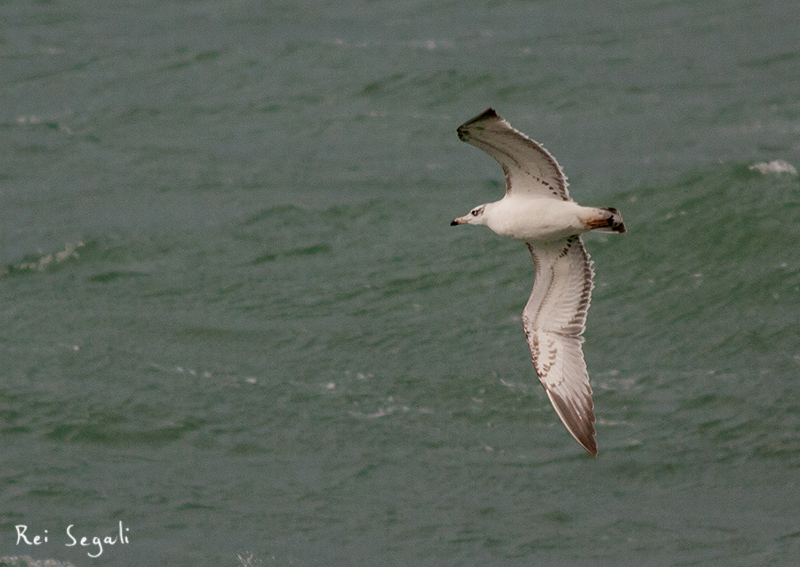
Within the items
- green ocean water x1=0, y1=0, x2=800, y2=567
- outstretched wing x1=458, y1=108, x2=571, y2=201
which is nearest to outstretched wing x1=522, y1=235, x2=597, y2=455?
outstretched wing x1=458, y1=108, x2=571, y2=201

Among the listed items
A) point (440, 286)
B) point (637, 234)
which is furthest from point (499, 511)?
point (637, 234)

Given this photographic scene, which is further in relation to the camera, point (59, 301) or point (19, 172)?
point (19, 172)

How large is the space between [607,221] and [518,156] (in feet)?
3.44

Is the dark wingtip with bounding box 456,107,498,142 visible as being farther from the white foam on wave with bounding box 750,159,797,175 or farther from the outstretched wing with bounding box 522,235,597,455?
the white foam on wave with bounding box 750,159,797,175

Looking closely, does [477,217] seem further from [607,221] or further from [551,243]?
[607,221]

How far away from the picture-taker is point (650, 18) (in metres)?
29.0

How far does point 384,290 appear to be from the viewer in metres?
21.0

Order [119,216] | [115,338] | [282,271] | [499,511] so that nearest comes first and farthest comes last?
[499,511] < [115,338] < [282,271] < [119,216]

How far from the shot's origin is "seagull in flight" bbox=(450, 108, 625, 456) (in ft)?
39.5

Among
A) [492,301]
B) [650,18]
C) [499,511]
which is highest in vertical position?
[650,18]

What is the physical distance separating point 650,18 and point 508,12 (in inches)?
129

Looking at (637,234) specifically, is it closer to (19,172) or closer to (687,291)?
(687,291)

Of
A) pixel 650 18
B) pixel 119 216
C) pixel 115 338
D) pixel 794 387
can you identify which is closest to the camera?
pixel 794 387

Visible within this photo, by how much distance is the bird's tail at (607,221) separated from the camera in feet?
39.4
